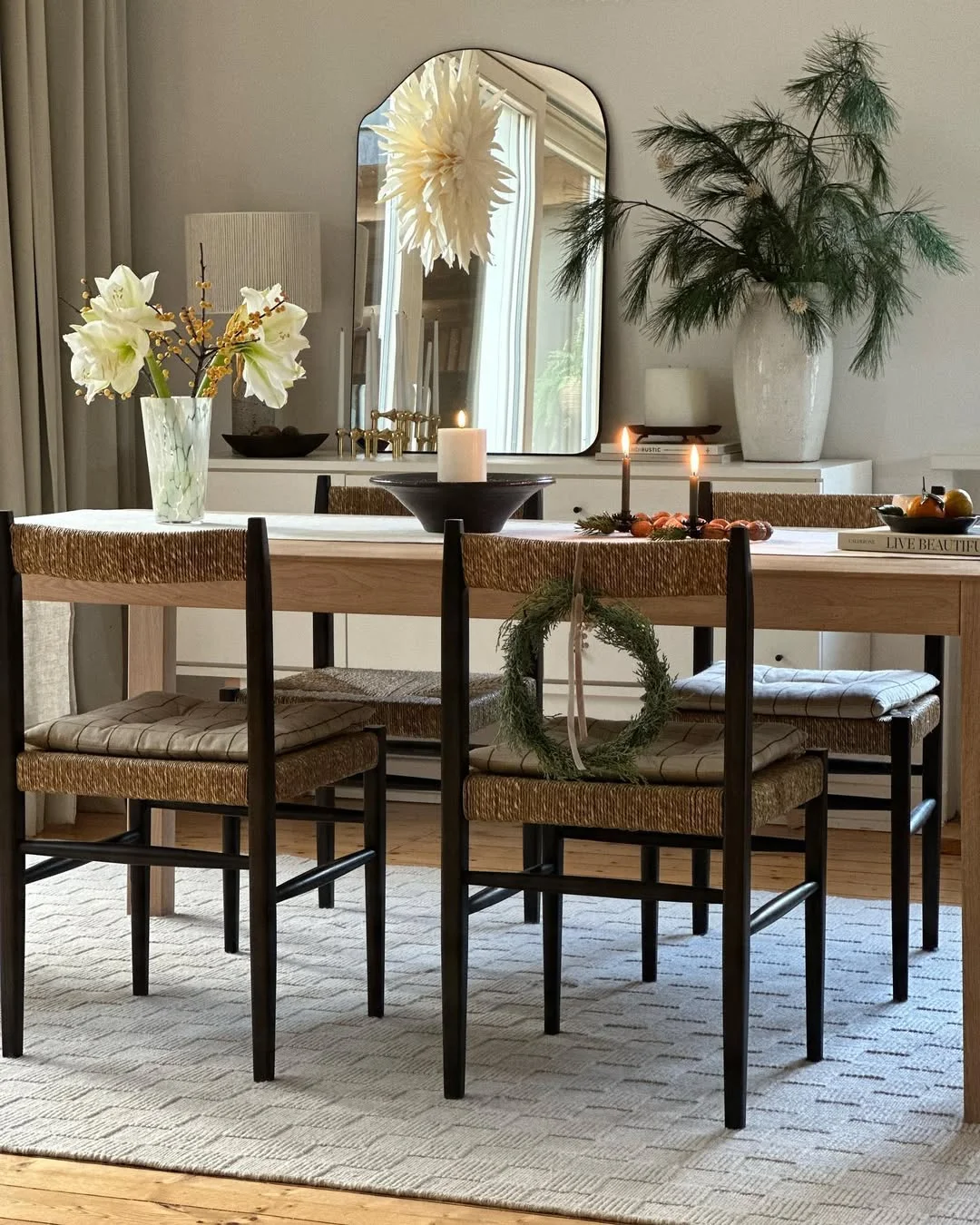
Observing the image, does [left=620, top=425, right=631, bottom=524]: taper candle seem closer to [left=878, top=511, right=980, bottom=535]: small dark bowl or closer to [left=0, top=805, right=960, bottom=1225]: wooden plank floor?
[left=878, top=511, right=980, bottom=535]: small dark bowl

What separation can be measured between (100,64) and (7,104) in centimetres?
46

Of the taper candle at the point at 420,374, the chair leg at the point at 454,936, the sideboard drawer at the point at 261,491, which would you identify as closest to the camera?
the chair leg at the point at 454,936

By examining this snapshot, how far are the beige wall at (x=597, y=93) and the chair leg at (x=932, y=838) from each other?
1338mm

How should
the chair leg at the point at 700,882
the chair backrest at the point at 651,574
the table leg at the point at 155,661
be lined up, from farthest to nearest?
the table leg at the point at 155,661 → the chair leg at the point at 700,882 → the chair backrest at the point at 651,574

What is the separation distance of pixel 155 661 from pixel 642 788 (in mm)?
1370

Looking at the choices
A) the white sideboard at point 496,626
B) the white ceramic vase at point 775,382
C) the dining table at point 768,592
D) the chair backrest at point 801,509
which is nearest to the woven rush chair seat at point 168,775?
the dining table at point 768,592

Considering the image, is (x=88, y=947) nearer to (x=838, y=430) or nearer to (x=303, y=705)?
(x=303, y=705)

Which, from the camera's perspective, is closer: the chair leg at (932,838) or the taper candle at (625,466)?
the taper candle at (625,466)

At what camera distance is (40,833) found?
4.15 metres

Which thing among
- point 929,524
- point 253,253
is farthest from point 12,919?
point 253,253

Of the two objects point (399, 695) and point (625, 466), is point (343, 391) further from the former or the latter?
point (625, 466)

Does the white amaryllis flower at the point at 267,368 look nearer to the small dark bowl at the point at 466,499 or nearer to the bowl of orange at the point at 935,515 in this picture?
the small dark bowl at the point at 466,499

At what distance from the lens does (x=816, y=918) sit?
2.45 metres

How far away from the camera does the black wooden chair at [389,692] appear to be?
9.81 feet
